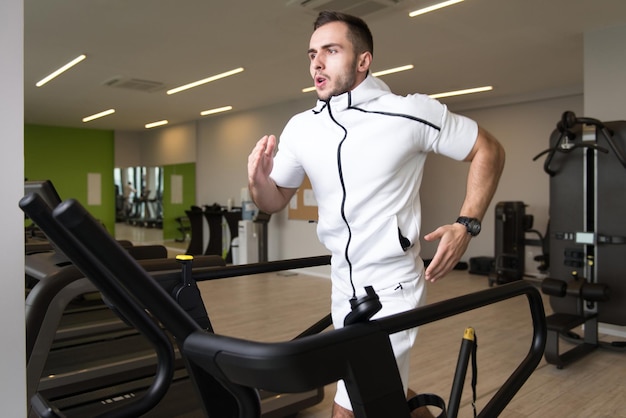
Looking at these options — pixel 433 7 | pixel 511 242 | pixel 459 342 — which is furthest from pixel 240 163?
pixel 459 342

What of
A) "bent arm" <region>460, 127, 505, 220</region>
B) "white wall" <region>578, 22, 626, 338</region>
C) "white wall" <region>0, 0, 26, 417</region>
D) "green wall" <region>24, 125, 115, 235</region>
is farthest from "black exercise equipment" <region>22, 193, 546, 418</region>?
"green wall" <region>24, 125, 115, 235</region>

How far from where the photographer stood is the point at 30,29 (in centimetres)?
481

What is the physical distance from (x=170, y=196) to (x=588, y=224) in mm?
9663

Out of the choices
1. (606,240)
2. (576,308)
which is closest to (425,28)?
(606,240)

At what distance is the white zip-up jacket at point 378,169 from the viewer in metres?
1.43

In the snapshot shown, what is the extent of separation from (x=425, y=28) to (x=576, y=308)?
2.72 meters

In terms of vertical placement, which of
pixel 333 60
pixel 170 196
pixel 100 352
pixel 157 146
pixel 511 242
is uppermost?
pixel 157 146

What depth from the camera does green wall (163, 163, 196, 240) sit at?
1121 centimetres

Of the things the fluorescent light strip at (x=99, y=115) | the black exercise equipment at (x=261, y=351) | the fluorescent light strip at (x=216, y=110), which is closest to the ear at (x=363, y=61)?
the black exercise equipment at (x=261, y=351)

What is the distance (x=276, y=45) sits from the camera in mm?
5297

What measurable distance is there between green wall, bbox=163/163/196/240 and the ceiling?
3193 mm

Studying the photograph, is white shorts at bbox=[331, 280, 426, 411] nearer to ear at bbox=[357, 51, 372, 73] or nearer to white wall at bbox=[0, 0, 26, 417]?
ear at bbox=[357, 51, 372, 73]

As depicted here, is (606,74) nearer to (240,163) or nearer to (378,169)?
(378,169)

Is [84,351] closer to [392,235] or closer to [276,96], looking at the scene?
[392,235]
